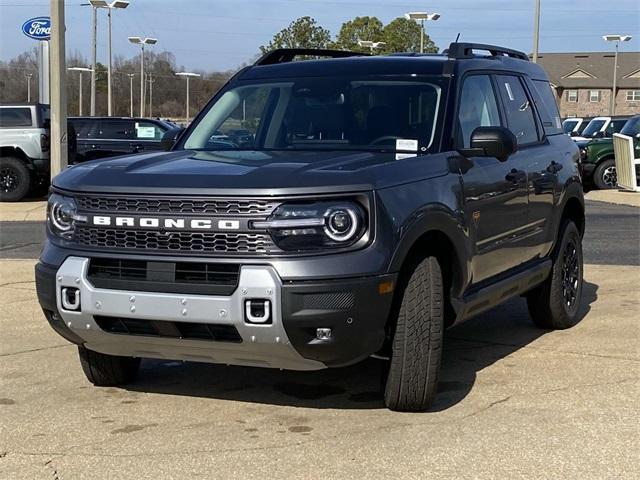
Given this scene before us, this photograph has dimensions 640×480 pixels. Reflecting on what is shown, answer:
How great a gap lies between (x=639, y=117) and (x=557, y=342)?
16237mm

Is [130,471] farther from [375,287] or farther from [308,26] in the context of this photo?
[308,26]

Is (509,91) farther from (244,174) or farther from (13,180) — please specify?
(13,180)

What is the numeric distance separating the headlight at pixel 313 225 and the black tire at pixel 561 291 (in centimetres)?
300

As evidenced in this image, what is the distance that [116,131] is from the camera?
74.5 feet

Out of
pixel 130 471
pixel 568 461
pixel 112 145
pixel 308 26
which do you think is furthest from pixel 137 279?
pixel 308 26

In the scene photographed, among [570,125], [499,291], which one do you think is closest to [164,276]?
[499,291]

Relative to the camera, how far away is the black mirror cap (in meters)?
5.36

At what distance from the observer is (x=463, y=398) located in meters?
5.24

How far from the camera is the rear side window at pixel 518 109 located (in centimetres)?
645

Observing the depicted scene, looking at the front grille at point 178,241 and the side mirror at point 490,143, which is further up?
the side mirror at point 490,143

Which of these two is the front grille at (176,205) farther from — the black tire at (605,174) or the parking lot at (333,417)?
the black tire at (605,174)

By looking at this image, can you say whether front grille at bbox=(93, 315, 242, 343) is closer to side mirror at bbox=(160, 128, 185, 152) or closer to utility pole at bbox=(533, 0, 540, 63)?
side mirror at bbox=(160, 128, 185, 152)

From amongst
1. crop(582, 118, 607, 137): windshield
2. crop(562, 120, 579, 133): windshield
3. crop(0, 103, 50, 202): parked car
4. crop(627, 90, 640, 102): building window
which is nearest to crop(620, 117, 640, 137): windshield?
crop(582, 118, 607, 137): windshield

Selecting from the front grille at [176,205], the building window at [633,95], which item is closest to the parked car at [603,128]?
the front grille at [176,205]
